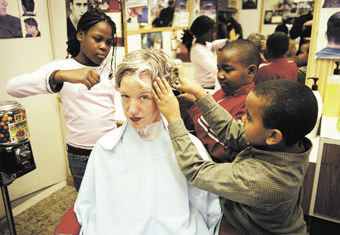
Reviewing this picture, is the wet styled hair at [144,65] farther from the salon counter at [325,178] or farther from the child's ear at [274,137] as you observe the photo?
the salon counter at [325,178]

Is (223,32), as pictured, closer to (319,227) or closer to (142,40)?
(142,40)

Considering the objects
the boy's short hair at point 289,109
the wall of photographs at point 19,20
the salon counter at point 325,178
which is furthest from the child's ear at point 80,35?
the salon counter at point 325,178

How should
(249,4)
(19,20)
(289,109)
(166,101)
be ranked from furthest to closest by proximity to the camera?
(249,4), (19,20), (166,101), (289,109)

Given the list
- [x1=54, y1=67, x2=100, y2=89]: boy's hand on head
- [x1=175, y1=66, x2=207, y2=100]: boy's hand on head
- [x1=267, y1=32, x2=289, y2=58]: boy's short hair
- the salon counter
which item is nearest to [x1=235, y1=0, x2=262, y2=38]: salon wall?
[x1=267, y1=32, x2=289, y2=58]: boy's short hair

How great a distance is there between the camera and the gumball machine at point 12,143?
4.80 feet

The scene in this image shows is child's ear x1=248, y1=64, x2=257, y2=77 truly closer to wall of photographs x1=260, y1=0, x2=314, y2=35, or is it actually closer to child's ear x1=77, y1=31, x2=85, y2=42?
child's ear x1=77, y1=31, x2=85, y2=42

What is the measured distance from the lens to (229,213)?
3.53ft

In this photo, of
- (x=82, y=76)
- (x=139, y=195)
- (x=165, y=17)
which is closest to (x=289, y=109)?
(x=139, y=195)

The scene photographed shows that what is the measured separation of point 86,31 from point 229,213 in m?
1.19

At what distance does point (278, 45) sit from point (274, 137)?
5.75 feet

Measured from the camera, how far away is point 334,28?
1974 mm

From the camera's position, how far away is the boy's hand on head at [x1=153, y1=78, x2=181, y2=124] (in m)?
1.05

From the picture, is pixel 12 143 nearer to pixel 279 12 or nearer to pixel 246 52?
pixel 246 52

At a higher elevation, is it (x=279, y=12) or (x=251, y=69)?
Result: (x=279, y=12)
